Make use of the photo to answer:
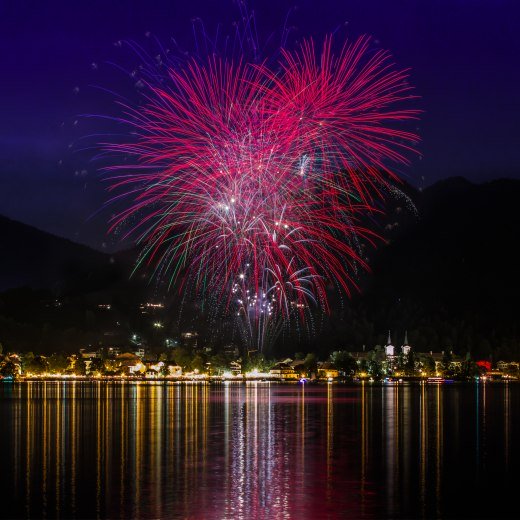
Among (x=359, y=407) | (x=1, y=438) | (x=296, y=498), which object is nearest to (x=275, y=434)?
(x=1, y=438)

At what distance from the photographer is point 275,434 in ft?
193

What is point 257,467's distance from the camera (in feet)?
139

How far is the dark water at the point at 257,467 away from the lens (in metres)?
32.3

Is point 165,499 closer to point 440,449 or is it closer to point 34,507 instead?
point 34,507

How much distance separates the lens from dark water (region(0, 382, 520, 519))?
106ft

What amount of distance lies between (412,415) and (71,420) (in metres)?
27.3

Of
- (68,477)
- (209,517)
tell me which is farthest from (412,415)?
(209,517)

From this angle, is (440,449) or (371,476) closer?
(371,476)

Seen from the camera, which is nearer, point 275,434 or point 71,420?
point 275,434

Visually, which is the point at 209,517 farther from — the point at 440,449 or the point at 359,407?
the point at 359,407

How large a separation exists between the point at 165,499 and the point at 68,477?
21.3 ft

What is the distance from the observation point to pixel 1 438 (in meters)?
55.7

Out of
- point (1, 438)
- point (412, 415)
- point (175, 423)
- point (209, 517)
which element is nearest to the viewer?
point (209, 517)

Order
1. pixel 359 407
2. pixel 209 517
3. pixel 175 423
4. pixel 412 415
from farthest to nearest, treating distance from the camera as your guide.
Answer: pixel 359 407
pixel 412 415
pixel 175 423
pixel 209 517
